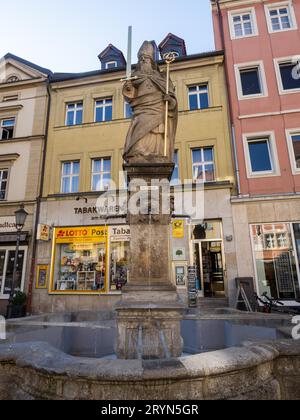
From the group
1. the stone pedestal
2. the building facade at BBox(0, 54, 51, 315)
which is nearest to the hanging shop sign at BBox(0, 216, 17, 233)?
the building facade at BBox(0, 54, 51, 315)

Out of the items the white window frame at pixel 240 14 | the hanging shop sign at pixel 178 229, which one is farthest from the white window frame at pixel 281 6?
the hanging shop sign at pixel 178 229

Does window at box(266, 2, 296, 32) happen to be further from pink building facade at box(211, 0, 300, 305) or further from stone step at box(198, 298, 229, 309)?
stone step at box(198, 298, 229, 309)

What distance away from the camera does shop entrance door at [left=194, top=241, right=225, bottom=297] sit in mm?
12195

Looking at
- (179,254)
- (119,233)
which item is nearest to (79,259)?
(119,233)

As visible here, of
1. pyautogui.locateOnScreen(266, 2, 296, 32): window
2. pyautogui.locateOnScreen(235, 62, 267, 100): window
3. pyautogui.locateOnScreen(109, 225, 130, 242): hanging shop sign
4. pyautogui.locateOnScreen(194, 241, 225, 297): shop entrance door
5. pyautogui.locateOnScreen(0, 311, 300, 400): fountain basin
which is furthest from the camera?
pyautogui.locateOnScreen(266, 2, 296, 32): window

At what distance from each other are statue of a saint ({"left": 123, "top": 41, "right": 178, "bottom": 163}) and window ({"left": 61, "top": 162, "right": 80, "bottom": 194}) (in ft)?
32.2

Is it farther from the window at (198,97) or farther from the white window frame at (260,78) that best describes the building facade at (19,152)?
the white window frame at (260,78)

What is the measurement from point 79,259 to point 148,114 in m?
10.1

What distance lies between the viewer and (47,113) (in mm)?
16031

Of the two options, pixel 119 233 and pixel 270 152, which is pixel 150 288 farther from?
pixel 270 152

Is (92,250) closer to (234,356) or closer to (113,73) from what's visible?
(113,73)

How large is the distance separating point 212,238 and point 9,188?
10.7 m

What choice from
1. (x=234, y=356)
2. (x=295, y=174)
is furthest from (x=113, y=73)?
(x=234, y=356)
